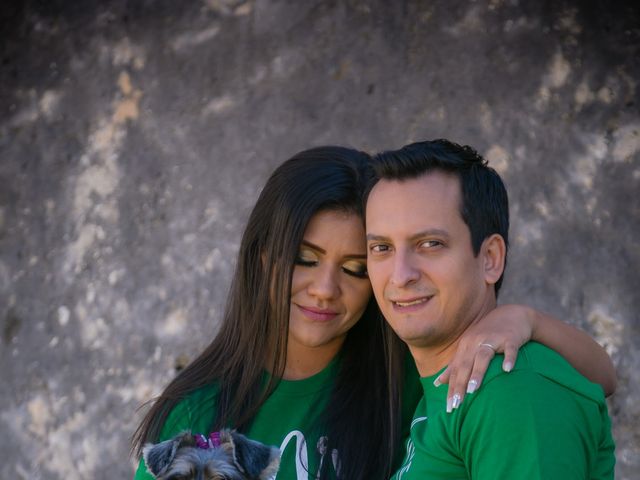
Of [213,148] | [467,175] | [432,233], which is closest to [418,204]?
[432,233]

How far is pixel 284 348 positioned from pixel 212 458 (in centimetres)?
59

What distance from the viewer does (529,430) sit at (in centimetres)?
275

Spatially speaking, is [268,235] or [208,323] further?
[208,323]

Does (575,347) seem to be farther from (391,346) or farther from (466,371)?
(391,346)

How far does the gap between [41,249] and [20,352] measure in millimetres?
645

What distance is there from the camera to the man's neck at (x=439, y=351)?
3.46 meters

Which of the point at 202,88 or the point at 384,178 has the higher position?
the point at 202,88

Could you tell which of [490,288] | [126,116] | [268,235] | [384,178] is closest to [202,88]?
[126,116]

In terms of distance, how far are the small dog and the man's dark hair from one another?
1.21 metres

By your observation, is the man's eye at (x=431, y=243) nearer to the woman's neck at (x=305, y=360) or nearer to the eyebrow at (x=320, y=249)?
the eyebrow at (x=320, y=249)

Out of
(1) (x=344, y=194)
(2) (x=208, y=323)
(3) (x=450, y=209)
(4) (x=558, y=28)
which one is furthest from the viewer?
(2) (x=208, y=323)

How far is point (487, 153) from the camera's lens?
534cm

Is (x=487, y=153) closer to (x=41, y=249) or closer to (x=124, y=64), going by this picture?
(x=124, y=64)

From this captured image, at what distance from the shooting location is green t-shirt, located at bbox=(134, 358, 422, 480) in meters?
3.88
